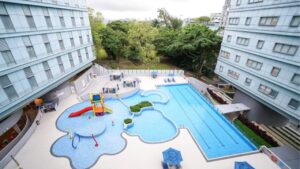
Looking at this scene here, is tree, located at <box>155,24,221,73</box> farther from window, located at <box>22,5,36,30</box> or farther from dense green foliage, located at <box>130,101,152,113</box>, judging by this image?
window, located at <box>22,5,36,30</box>

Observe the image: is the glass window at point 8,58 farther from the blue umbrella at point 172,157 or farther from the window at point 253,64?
the window at point 253,64

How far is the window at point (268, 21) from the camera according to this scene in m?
15.4

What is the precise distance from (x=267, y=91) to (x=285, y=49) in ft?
16.1

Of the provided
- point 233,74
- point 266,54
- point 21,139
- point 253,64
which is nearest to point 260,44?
point 266,54

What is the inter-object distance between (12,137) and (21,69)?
23.4ft

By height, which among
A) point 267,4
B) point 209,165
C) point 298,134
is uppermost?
point 267,4

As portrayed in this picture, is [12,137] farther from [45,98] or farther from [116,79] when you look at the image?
[116,79]

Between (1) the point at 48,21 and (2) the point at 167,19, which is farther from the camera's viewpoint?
(2) the point at 167,19

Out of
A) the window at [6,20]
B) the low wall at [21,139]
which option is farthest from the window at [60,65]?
the low wall at [21,139]

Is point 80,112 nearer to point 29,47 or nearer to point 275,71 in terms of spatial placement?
point 29,47

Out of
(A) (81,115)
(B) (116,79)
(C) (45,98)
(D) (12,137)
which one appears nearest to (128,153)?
(A) (81,115)

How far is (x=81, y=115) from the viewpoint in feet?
58.6

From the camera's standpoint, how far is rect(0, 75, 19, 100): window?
11242 millimetres

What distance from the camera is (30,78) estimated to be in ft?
44.9
